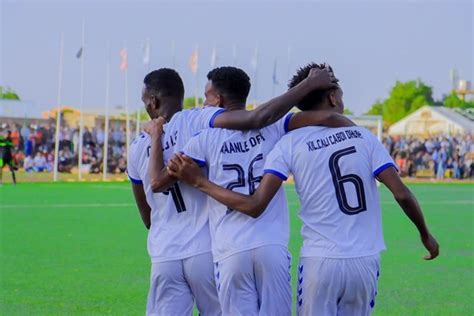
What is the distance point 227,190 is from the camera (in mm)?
5434

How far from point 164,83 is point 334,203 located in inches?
56.2

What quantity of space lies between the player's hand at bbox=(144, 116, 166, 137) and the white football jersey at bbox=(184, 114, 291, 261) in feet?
1.01

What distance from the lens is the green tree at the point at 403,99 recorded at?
3910 inches

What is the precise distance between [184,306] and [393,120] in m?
94.8

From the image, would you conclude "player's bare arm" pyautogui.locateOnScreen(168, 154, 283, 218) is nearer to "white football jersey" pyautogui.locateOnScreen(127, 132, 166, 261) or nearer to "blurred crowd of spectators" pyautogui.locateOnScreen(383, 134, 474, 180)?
"white football jersey" pyautogui.locateOnScreen(127, 132, 166, 261)

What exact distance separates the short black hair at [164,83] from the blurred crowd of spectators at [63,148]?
113 ft

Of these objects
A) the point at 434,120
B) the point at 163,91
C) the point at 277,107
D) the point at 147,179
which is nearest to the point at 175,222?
the point at 147,179

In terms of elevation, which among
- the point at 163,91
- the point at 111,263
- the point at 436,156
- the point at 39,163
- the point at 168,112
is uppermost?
the point at 436,156

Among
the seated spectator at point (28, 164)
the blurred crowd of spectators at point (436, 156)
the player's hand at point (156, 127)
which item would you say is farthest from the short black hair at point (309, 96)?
the blurred crowd of spectators at point (436, 156)

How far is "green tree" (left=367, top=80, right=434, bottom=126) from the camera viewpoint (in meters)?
99.3

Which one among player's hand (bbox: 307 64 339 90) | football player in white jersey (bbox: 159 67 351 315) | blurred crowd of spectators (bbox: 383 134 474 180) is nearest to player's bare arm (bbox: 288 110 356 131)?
football player in white jersey (bbox: 159 67 351 315)

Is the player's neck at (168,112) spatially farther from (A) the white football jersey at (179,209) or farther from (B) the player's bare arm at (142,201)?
(B) the player's bare arm at (142,201)

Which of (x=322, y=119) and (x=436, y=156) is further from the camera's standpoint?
(x=436, y=156)

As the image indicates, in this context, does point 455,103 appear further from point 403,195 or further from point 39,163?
point 403,195
